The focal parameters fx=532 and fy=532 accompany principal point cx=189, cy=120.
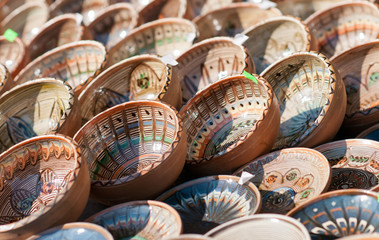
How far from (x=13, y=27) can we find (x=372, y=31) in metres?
2.75

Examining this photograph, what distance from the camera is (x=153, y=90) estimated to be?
2.72 metres

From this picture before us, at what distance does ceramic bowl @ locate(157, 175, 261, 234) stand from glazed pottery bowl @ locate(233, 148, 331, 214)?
10 centimetres

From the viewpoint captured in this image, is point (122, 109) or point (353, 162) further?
point (122, 109)

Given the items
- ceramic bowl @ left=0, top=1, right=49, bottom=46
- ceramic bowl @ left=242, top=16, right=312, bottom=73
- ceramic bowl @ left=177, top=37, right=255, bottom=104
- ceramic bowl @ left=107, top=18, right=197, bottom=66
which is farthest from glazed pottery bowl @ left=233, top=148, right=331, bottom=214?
ceramic bowl @ left=0, top=1, right=49, bottom=46

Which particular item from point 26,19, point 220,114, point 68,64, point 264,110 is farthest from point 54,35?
point 264,110

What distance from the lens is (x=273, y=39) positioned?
298cm

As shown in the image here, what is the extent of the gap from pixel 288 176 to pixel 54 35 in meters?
2.22

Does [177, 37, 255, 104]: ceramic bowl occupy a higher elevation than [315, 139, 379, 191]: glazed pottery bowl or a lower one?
higher

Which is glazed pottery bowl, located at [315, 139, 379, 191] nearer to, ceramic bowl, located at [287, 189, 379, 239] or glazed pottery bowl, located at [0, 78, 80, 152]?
ceramic bowl, located at [287, 189, 379, 239]

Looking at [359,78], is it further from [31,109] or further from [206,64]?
[31,109]

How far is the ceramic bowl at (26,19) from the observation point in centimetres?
415

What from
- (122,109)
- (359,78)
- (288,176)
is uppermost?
(122,109)

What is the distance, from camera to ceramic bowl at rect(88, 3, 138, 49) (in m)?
3.68

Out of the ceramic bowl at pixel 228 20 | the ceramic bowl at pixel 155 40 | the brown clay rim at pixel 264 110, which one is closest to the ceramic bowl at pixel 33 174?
the brown clay rim at pixel 264 110
